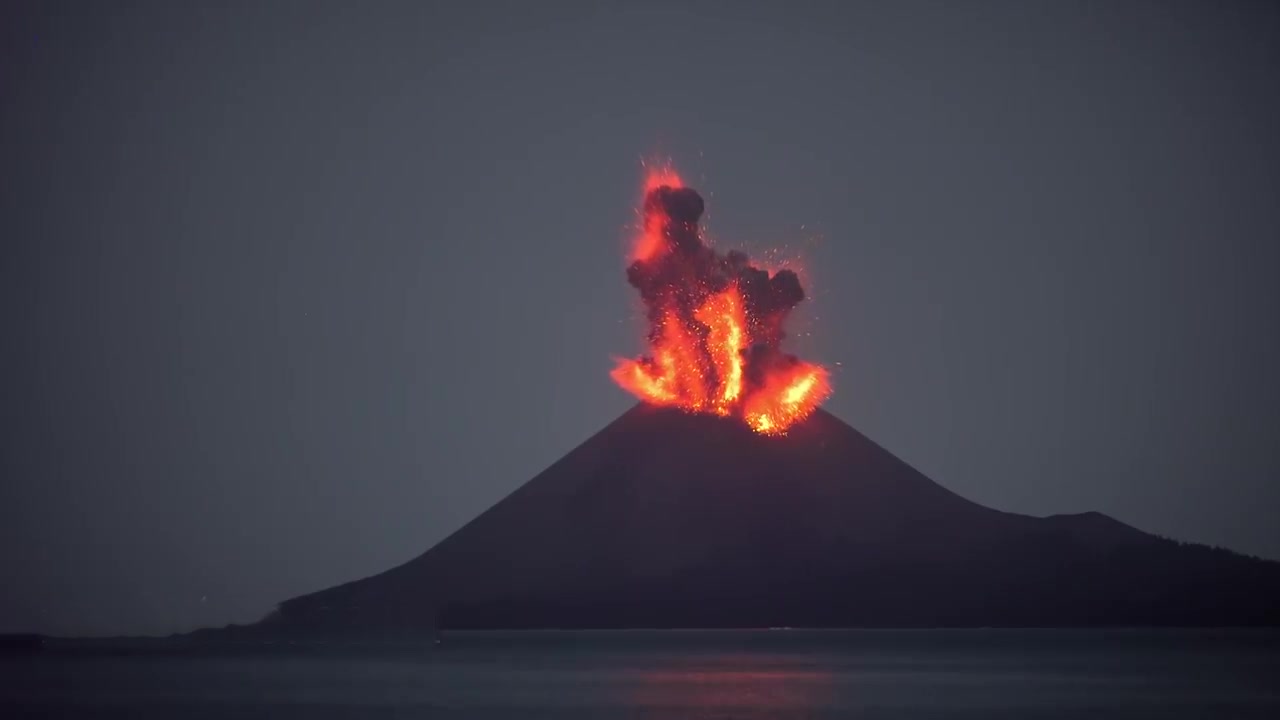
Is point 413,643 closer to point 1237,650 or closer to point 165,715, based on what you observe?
point 1237,650

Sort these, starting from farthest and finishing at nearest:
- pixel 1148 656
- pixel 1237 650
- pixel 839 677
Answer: pixel 1237 650
pixel 1148 656
pixel 839 677

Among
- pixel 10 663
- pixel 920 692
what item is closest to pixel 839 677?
pixel 920 692

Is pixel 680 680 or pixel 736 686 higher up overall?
pixel 680 680

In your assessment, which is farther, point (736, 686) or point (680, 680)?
point (680, 680)

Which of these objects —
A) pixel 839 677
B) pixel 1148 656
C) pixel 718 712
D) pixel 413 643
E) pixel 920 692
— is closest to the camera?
pixel 718 712

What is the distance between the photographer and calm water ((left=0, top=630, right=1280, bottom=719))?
293 ft

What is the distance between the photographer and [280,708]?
296 feet

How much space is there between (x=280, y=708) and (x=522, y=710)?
12.0 m

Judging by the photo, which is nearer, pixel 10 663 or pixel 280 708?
pixel 280 708

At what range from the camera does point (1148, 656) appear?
465 ft

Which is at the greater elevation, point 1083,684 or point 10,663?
point 10,663

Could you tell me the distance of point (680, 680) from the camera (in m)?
111

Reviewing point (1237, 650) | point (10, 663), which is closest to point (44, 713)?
point (10, 663)

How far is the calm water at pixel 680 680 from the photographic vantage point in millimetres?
89438
